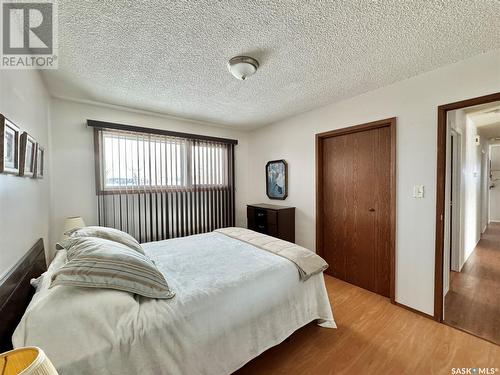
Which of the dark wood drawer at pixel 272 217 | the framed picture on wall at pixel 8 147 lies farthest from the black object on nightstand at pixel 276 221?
the framed picture on wall at pixel 8 147

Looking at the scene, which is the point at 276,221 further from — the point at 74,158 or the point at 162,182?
the point at 74,158

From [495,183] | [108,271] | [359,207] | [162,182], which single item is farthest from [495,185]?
[108,271]

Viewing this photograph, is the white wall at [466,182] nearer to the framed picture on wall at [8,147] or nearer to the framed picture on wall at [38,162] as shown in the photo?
the framed picture on wall at [8,147]

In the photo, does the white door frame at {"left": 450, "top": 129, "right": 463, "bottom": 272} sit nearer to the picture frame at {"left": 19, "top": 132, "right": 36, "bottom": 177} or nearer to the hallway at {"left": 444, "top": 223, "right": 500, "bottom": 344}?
the hallway at {"left": 444, "top": 223, "right": 500, "bottom": 344}

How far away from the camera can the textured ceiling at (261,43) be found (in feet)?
4.30

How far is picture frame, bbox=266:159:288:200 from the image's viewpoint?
3.61 m

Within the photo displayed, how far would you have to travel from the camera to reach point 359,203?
273cm

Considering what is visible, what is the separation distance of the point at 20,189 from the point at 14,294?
0.69m

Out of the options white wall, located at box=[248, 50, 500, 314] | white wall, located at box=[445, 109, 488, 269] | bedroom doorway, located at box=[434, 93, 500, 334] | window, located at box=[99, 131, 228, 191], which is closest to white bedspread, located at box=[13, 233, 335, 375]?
white wall, located at box=[248, 50, 500, 314]

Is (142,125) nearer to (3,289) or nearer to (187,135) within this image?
(187,135)

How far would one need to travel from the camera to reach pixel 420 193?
214 centimetres

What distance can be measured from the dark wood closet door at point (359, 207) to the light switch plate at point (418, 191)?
272 millimetres

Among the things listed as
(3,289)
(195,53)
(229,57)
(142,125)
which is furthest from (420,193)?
(142,125)

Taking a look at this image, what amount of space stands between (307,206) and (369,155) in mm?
1123
